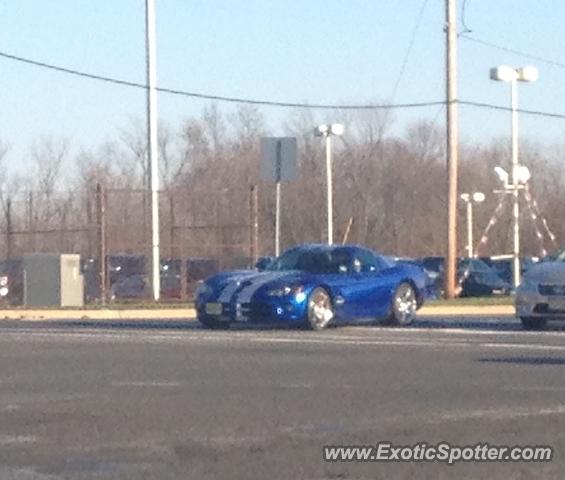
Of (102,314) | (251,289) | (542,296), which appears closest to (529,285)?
(542,296)

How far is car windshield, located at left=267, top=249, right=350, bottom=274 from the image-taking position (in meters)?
23.5

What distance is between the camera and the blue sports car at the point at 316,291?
2248cm

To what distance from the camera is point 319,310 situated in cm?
2283

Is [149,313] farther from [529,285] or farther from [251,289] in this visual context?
[529,285]

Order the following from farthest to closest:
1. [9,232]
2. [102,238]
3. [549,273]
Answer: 1. [9,232]
2. [102,238]
3. [549,273]

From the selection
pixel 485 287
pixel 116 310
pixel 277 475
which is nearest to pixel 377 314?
pixel 116 310

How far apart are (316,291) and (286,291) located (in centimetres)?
49

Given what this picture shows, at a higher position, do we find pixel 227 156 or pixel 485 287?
pixel 227 156

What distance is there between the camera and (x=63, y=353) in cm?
1817

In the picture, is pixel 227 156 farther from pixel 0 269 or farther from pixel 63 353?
pixel 63 353

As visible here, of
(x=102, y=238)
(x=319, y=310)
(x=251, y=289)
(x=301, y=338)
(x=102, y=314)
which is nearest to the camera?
(x=301, y=338)

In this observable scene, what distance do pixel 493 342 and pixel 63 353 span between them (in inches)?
208

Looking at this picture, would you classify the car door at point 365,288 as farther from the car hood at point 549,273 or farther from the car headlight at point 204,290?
the car hood at point 549,273

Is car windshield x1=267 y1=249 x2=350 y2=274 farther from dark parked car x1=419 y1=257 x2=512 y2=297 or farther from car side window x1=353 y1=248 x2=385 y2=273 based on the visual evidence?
dark parked car x1=419 y1=257 x2=512 y2=297
